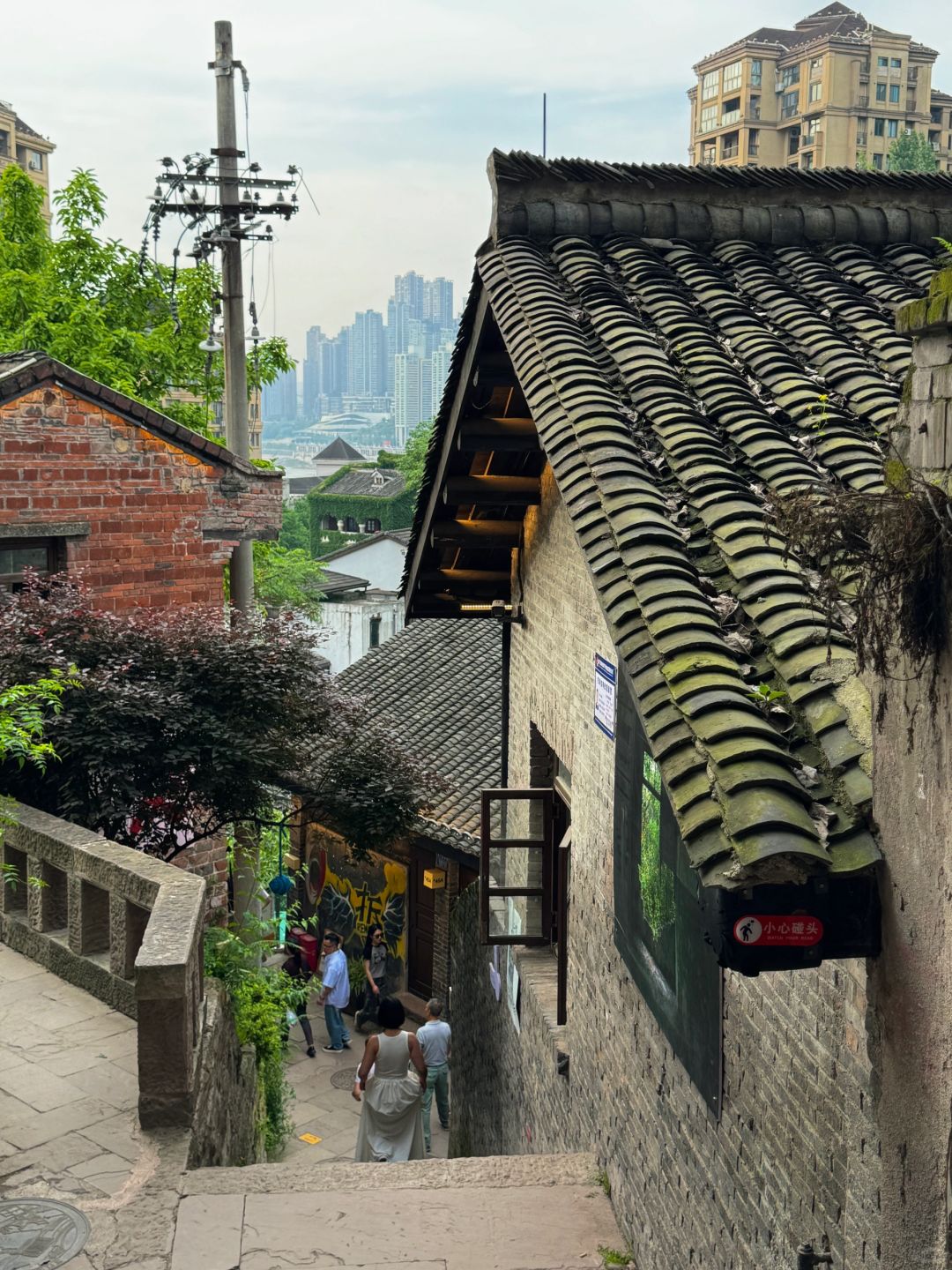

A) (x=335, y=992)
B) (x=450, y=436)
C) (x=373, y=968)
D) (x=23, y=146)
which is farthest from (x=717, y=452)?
(x=23, y=146)

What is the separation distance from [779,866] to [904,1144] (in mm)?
721

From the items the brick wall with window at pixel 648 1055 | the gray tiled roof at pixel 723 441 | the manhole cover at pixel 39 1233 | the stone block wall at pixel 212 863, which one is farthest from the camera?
the stone block wall at pixel 212 863

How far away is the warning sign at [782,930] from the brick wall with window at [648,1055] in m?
0.40

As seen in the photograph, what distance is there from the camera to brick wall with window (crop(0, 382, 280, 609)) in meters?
11.0

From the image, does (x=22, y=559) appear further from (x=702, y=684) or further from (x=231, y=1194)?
(x=702, y=684)

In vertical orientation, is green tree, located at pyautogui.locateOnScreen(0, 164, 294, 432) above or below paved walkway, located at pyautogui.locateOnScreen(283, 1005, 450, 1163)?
above

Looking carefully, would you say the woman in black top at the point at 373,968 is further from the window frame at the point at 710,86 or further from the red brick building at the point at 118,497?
the window frame at the point at 710,86

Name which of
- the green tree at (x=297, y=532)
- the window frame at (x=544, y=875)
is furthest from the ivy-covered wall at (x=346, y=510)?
the window frame at (x=544, y=875)

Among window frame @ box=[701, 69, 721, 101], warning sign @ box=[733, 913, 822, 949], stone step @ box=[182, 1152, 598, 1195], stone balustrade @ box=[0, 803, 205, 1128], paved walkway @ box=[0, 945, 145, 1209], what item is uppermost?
window frame @ box=[701, 69, 721, 101]

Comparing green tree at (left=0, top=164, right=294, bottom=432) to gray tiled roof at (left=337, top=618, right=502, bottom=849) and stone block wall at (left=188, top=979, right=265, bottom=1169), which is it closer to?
gray tiled roof at (left=337, top=618, right=502, bottom=849)

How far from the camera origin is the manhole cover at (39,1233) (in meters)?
4.90

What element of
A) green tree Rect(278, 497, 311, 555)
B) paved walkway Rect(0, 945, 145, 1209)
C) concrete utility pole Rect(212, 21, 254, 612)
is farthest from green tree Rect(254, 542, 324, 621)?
green tree Rect(278, 497, 311, 555)

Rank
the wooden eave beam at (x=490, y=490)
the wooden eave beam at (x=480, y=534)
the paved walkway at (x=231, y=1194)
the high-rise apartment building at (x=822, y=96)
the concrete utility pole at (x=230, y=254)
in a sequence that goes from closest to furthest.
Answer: the paved walkway at (x=231, y=1194) < the wooden eave beam at (x=490, y=490) < the wooden eave beam at (x=480, y=534) < the concrete utility pole at (x=230, y=254) < the high-rise apartment building at (x=822, y=96)

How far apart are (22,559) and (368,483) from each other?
57651 millimetres
